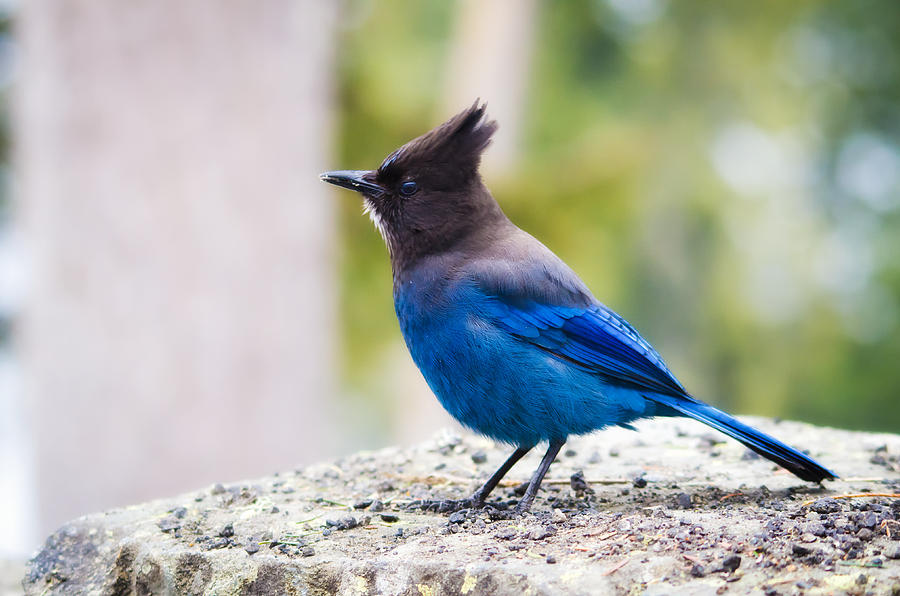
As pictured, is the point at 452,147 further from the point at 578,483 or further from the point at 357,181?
the point at 578,483

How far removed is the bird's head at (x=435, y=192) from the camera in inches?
147

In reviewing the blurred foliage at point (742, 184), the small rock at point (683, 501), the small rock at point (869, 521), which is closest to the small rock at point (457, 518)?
the small rock at point (683, 501)

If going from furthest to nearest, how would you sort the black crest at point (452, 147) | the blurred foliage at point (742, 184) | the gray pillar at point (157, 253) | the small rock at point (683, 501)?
the blurred foliage at point (742, 184)
the gray pillar at point (157, 253)
the black crest at point (452, 147)
the small rock at point (683, 501)

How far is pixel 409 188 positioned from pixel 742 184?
8.39m

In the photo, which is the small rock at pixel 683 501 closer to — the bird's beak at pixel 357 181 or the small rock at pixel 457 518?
the small rock at pixel 457 518

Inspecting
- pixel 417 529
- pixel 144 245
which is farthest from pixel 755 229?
pixel 417 529

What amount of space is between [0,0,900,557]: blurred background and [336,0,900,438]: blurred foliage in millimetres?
31

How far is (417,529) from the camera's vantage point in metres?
3.16

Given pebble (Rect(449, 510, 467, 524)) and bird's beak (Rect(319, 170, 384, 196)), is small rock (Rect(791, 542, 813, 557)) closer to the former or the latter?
pebble (Rect(449, 510, 467, 524))

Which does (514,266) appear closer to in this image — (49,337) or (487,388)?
(487,388)

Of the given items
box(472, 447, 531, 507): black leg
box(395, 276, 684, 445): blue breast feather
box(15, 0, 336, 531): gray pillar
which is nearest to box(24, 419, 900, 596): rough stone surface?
box(472, 447, 531, 507): black leg

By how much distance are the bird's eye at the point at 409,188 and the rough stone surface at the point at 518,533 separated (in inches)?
44.5

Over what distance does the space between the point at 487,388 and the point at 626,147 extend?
6.18m

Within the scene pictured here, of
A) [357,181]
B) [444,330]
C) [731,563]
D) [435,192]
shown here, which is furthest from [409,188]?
[731,563]
